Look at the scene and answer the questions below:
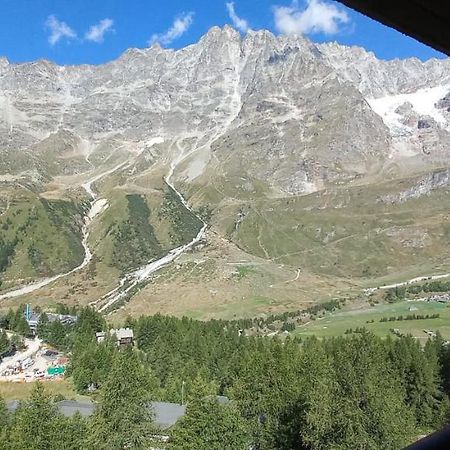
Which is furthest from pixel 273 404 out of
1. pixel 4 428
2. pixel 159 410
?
pixel 4 428

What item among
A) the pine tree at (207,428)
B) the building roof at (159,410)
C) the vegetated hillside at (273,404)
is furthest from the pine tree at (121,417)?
the building roof at (159,410)

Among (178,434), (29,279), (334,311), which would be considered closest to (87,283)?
(29,279)

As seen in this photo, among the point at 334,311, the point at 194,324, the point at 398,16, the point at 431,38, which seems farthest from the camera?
the point at 334,311

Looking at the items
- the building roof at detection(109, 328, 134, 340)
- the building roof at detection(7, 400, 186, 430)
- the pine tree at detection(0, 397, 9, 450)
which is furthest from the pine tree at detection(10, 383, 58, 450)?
the building roof at detection(109, 328, 134, 340)

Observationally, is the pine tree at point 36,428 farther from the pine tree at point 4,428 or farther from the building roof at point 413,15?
the building roof at point 413,15

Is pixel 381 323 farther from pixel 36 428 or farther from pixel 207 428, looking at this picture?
pixel 36 428

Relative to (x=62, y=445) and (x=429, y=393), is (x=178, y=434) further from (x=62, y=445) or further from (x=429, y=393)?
(x=429, y=393)
